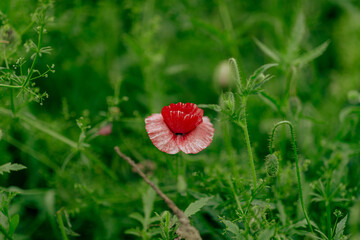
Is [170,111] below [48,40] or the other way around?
below

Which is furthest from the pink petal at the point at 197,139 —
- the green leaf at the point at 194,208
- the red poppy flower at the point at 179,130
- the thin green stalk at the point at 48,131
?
the thin green stalk at the point at 48,131

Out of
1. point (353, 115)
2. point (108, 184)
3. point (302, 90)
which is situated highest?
point (302, 90)

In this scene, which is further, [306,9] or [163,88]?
[306,9]

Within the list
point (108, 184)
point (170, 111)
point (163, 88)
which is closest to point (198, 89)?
point (163, 88)

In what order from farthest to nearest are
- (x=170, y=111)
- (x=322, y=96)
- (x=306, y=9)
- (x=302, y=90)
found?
(x=306, y=9) < (x=322, y=96) < (x=302, y=90) < (x=170, y=111)

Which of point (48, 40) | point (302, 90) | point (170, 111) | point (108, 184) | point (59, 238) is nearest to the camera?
point (170, 111)

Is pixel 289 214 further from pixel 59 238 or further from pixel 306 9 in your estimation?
pixel 306 9

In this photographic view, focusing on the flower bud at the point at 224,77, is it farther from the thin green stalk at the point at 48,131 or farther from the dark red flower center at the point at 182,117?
the thin green stalk at the point at 48,131
